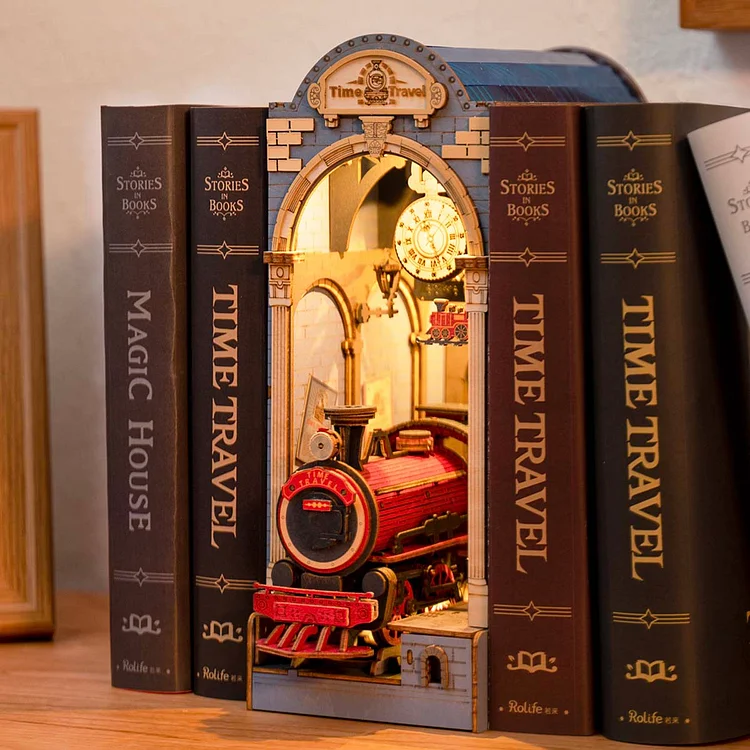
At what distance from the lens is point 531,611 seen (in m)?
2.10

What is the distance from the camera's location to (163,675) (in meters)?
2.29

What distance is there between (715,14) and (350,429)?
888 millimetres

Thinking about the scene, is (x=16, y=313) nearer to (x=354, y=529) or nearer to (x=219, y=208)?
(x=219, y=208)

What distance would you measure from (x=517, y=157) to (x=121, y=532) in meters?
0.82

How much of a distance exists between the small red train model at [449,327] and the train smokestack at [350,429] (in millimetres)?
344

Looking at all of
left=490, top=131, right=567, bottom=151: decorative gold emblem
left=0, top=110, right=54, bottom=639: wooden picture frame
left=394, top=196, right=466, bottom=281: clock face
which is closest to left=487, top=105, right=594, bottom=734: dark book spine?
left=490, top=131, right=567, bottom=151: decorative gold emblem

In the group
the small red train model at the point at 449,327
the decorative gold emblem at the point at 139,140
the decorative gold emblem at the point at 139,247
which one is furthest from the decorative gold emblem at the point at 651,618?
the decorative gold emblem at the point at 139,140

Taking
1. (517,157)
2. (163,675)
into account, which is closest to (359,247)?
(517,157)

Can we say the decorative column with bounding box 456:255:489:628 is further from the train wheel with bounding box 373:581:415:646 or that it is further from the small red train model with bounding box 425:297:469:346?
the small red train model with bounding box 425:297:469:346

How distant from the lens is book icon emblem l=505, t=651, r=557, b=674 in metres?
2.10

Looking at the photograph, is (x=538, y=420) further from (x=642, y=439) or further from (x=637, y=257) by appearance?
(x=637, y=257)

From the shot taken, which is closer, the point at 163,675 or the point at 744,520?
the point at 744,520

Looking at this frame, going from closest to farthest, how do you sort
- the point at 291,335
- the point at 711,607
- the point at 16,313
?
the point at 711,607
the point at 291,335
the point at 16,313

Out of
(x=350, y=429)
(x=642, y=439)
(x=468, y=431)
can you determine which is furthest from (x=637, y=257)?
(x=350, y=429)
